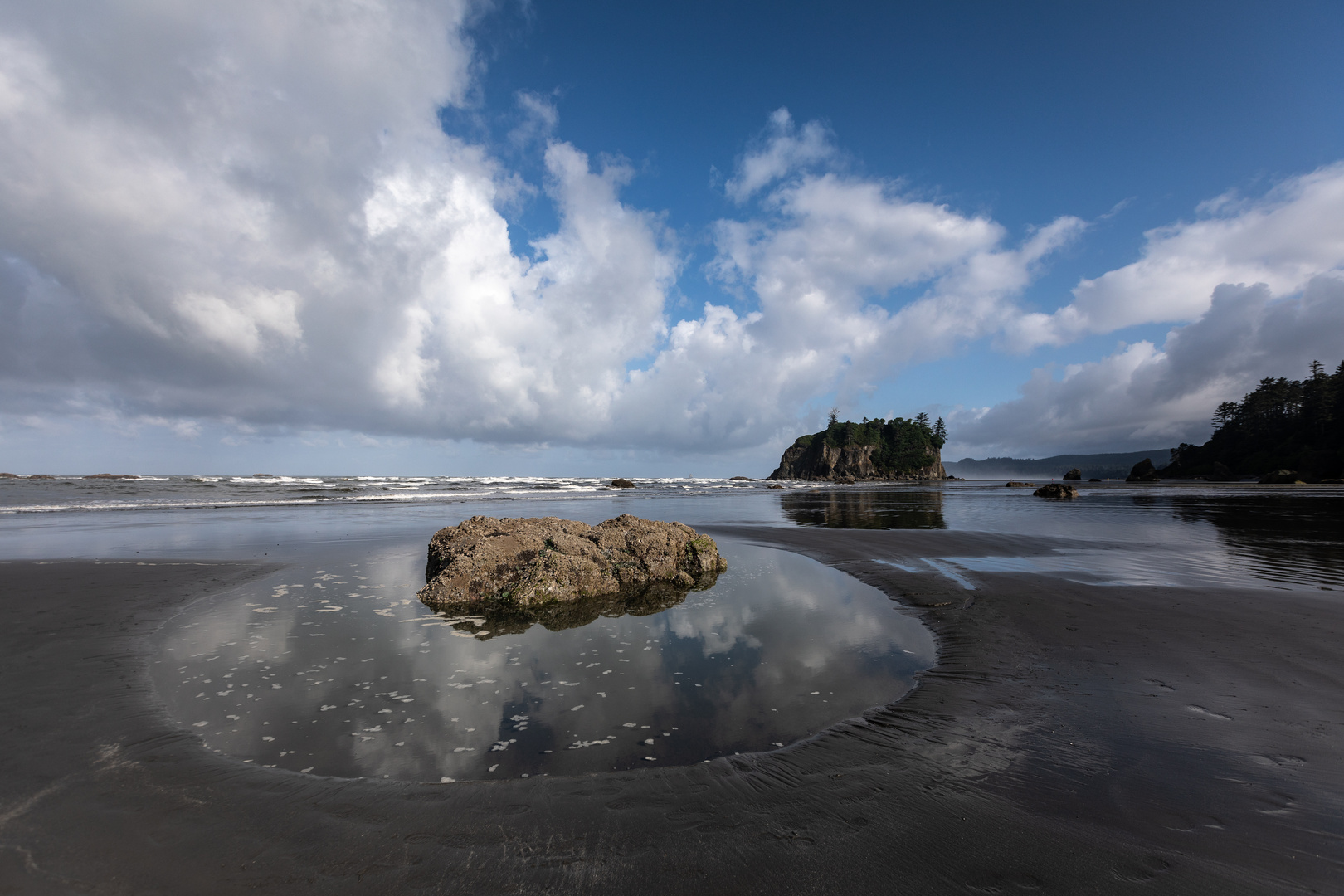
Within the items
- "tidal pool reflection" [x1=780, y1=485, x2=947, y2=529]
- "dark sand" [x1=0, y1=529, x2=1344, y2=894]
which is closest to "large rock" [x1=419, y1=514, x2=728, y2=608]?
"dark sand" [x1=0, y1=529, x2=1344, y2=894]

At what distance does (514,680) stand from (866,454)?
481ft

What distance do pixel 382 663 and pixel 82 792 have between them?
2.96 metres

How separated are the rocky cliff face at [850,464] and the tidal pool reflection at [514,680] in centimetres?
13091

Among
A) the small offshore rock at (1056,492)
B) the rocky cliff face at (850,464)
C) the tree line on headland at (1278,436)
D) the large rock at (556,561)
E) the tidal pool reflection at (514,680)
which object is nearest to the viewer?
the tidal pool reflection at (514,680)

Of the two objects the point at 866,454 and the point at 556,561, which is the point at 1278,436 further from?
the point at 556,561

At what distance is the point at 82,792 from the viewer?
13.5 ft

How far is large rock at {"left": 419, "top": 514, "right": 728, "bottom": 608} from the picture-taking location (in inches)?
413

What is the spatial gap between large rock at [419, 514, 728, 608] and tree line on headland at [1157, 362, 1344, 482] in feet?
357

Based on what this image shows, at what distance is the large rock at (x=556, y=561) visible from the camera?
10484mm

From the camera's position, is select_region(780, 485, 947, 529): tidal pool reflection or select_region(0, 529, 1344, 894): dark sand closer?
select_region(0, 529, 1344, 894): dark sand

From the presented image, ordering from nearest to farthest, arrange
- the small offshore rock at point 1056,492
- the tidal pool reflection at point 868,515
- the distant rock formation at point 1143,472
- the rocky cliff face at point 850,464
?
the tidal pool reflection at point 868,515
the small offshore rock at point 1056,492
the distant rock formation at point 1143,472
the rocky cliff face at point 850,464

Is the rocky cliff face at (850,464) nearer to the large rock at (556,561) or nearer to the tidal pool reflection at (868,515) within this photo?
the tidal pool reflection at (868,515)

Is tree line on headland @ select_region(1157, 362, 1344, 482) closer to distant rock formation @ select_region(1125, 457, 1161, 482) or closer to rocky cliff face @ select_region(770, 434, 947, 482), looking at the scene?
distant rock formation @ select_region(1125, 457, 1161, 482)

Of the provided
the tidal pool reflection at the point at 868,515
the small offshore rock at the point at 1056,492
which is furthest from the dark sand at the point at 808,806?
the small offshore rock at the point at 1056,492
